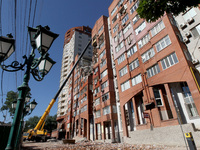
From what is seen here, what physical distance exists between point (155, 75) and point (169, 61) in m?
2.50

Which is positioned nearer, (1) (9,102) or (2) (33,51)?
(2) (33,51)

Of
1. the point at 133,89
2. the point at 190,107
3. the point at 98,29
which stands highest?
the point at 98,29

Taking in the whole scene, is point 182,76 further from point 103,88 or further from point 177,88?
point 103,88


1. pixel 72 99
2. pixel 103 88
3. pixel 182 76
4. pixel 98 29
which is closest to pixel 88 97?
pixel 103 88

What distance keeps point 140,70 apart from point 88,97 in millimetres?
19024

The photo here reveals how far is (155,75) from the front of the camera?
17.3m

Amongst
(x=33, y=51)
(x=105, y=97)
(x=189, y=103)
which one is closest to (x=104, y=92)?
(x=105, y=97)

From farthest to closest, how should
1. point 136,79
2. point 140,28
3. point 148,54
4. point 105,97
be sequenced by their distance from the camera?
point 105,97
point 140,28
point 136,79
point 148,54

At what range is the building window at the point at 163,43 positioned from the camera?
16.8 metres

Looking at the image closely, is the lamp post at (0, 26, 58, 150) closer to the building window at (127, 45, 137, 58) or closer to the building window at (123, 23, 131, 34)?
the building window at (127, 45, 137, 58)

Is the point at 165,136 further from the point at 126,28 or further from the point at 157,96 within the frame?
the point at 126,28

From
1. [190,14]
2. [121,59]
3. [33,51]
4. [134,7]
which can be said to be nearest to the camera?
[33,51]

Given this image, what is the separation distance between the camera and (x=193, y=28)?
53.9 ft

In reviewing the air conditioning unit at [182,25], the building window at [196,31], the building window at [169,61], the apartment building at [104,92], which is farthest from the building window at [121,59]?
the building window at [196,31]
